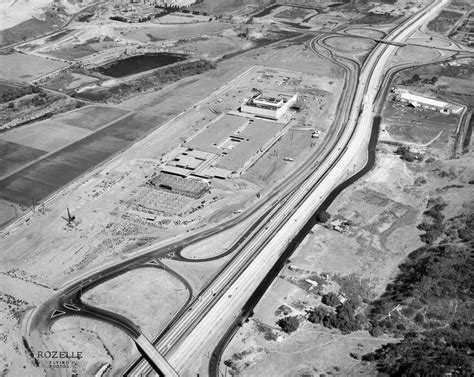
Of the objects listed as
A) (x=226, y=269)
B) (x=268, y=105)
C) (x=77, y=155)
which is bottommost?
(x=226, y=269)

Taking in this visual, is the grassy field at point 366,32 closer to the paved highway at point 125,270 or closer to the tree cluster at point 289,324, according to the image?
the paved highway at point 125,270

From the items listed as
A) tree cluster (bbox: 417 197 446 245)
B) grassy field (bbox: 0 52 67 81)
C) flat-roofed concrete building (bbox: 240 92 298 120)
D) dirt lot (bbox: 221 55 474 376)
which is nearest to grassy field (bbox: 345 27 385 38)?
flat-roofed concrete building (bbox: 240 92 298 120)

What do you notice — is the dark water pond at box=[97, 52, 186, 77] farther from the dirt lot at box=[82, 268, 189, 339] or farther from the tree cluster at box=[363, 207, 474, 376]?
the tree cluster at box=[363, 207, 474, 376]

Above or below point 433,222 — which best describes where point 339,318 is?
below

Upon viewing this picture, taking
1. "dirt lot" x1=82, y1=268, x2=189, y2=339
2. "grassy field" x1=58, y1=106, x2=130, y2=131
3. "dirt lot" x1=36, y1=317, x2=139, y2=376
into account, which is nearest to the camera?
"dirt lot" x1=36, y1=317, x2=139, y2=376

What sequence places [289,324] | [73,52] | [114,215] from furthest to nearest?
[73,52] → [114,215] → [289,324]

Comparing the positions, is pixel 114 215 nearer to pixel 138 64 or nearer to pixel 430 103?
pixel 138 64

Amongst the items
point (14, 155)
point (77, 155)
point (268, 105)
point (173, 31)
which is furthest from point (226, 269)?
point (173, 31)
